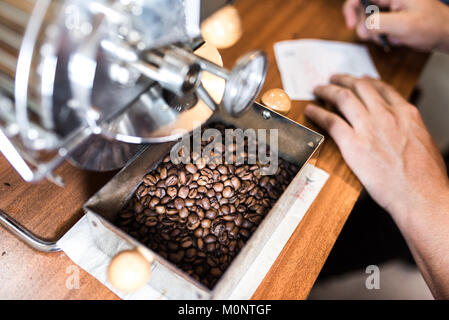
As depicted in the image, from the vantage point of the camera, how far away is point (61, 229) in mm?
696

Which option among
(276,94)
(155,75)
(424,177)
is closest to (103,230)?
(155,75)

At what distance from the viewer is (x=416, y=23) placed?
0.99 meters

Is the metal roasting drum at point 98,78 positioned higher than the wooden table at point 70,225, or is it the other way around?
the metal roasting drum at point 98,78

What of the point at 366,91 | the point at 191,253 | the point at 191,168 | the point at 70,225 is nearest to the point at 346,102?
the point at 366,91

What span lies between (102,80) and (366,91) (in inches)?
26.5

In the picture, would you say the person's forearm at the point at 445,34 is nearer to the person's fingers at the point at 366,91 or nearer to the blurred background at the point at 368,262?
the person's fingers at the point at 366,91

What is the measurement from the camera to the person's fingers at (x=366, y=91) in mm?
897

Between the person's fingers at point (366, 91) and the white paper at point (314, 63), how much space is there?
0.07 m

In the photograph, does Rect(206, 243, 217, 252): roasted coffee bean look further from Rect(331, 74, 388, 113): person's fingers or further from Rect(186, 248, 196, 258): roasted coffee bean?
Rect(331, 74, 388, 113): person's fingers

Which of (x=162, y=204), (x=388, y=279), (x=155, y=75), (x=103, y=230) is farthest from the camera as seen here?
(x=388, y=279)

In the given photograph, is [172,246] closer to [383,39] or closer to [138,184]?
[138,184]

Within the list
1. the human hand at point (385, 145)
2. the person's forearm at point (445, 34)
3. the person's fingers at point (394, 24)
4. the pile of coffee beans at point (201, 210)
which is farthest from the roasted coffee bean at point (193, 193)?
the person's forearm at point (445, 34)
